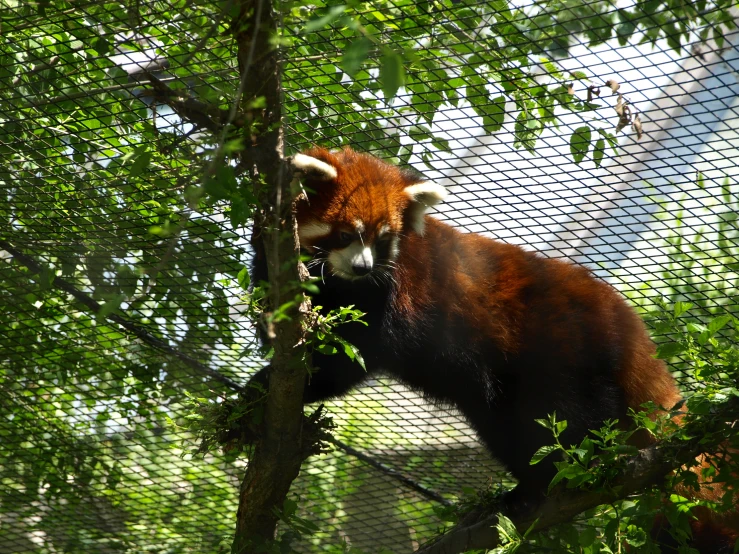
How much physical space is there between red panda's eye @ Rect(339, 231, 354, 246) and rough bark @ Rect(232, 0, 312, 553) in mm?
Result: 697

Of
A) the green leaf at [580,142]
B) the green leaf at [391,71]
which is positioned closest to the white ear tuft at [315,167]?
the green leaf at [580,142]

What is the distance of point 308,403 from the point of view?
2768 millimetres

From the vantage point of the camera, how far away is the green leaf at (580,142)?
2.88 m

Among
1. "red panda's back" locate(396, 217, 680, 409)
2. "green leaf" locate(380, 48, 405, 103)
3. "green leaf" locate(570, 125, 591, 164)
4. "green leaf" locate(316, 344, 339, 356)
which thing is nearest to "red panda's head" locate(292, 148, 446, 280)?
"red panda's back" locate(396, 217, 680, 409)

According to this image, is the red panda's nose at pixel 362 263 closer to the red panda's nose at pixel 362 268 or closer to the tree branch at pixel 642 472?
the red panda's nose at pixel 362 268

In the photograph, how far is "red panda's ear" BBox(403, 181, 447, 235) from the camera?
2842 millimetres

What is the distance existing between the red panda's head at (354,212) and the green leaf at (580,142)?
530mm

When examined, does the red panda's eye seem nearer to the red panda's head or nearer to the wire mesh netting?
the red panda's head

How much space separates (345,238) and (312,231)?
13cm

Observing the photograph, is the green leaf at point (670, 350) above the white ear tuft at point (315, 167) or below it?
below

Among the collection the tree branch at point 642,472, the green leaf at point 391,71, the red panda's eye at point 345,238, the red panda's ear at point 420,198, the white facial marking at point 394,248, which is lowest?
the tree branch at point 642,472

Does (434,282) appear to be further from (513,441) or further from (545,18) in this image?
(545,18)

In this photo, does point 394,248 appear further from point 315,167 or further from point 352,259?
point 315,167

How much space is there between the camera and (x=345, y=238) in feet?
9.00
